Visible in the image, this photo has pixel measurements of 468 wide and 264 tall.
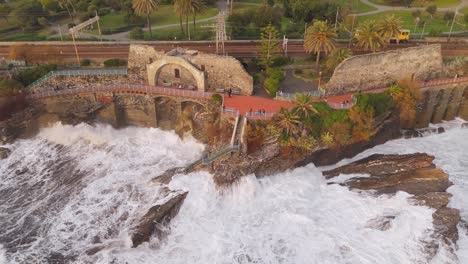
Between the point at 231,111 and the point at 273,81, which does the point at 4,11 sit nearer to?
the point at 231,111

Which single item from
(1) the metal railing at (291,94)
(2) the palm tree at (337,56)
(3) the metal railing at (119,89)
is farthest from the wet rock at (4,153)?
(2) the palm tree at (337,56)

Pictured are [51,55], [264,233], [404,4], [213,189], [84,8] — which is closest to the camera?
[264,233]

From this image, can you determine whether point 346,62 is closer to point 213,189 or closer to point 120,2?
point 213,189

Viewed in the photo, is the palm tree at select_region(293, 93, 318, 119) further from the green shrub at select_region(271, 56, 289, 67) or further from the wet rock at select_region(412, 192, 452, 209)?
the wet rock at select_region(412, 192, 452, 209)

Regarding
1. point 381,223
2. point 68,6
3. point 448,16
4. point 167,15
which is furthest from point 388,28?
point 68,6

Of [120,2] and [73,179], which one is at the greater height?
[120,2]

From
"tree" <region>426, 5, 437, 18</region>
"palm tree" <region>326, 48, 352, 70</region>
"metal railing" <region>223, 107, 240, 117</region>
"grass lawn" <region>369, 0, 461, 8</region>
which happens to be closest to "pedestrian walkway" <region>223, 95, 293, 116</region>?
"metal railing" <region>223, 107, 240, 117</region>

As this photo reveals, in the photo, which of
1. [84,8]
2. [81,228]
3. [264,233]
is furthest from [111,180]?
[84,8]
